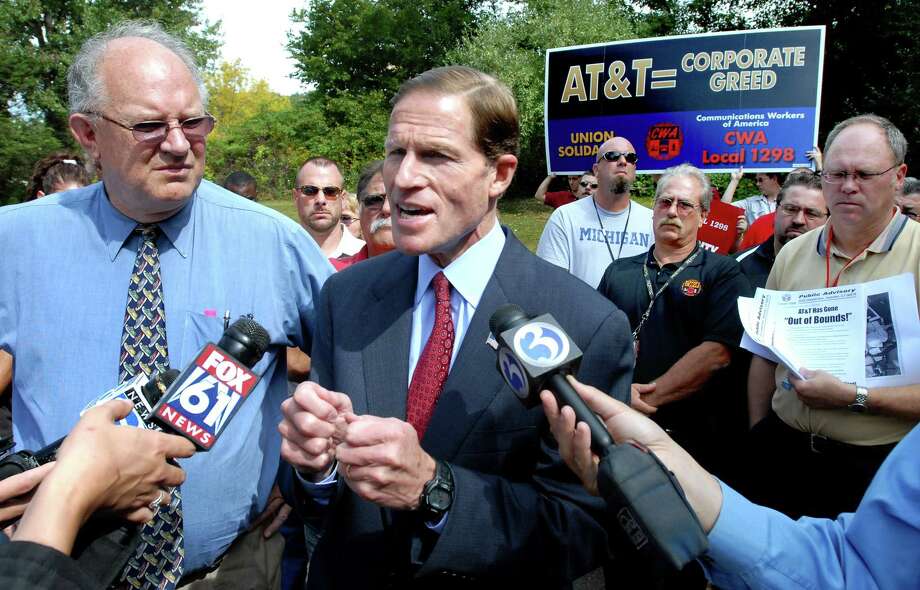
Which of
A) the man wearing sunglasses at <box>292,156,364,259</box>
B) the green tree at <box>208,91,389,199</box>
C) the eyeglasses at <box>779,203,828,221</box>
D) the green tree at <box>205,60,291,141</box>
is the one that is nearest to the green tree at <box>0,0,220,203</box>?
the green tree at <box>208,91,389,199</box>

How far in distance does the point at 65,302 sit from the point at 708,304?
3.14 m

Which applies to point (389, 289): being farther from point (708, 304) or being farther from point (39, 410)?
point (708, 304)

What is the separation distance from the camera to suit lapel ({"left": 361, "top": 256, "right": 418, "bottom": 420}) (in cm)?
185

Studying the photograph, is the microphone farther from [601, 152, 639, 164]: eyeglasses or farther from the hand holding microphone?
[601, 152, 639, 164]: eyeglasses

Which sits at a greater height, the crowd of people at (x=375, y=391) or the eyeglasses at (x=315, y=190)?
the eyeglasses at (x=315, y=190)

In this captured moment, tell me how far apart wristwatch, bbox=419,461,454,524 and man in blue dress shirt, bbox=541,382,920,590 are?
29 cm

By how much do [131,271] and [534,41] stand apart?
2633cm

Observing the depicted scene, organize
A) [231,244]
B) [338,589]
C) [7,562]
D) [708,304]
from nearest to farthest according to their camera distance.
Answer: [7,562] → [338,589] → [231,244] → [708,304]

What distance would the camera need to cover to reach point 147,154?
2.17 metres

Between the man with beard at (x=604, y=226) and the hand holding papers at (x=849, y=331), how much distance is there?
2174 mm

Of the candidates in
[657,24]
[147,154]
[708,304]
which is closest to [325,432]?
[147,154]

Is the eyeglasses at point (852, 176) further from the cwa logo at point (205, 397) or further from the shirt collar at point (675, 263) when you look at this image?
the cwa logo at point (205, 397)

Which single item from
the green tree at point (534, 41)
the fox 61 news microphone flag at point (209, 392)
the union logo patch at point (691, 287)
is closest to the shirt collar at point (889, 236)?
the union logo patch at point (691, 287)

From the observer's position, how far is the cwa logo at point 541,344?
1.38 meters
